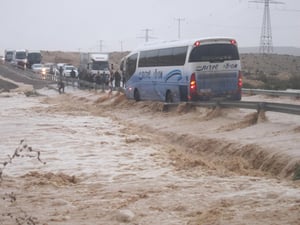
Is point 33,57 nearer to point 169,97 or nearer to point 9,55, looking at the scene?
point 9,55

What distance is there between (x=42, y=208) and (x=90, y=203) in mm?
780

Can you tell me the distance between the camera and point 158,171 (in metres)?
13.4

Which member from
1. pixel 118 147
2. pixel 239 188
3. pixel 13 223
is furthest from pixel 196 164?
pixel 13 223

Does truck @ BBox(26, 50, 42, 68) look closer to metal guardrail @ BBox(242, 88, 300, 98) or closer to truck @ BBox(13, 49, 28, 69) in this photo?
truck @ BBox(13, 49, 28, 69)

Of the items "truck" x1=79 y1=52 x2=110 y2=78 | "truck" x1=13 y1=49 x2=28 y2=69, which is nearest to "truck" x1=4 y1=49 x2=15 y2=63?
"truck" x1=13 y1=49 x2=28 y2=69

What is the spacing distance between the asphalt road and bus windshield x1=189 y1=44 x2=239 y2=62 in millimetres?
35804

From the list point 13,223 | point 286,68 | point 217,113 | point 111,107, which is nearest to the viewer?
point 13,223

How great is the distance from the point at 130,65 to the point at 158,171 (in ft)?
64.9

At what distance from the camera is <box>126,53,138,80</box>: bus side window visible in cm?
3206

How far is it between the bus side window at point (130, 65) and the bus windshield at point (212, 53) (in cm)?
811

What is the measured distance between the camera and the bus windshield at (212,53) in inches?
949

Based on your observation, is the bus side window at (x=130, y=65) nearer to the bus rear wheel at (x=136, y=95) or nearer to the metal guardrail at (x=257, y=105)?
the bus rear wheel at (x=136, y=95)

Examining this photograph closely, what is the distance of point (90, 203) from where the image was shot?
1002 centimetres

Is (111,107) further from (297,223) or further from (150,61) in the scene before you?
(297,223)
